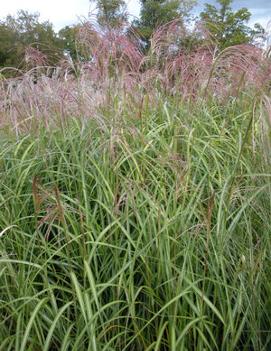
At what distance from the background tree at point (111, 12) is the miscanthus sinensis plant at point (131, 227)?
0.89 feet

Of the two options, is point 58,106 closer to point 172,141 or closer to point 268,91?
point 172,141

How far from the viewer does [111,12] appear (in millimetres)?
3312

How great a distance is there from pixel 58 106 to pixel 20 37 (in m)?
15.1

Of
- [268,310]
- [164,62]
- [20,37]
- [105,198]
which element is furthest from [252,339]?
[20,37]

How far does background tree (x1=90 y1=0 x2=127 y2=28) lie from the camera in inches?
119

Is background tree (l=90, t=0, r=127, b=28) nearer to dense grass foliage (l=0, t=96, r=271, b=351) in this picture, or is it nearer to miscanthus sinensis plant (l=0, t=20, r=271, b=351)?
miscanthus sinensis plant (l=0, t=20, r=271, b=351)

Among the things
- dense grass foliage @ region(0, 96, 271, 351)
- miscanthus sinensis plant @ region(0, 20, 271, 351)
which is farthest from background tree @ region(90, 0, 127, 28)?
dense grass foliage @ region(0, 96, 271, 351)

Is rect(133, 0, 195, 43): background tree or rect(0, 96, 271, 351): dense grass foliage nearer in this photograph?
rect(0, 96, 271, 351): dense grass foliage

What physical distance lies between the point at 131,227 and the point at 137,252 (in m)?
0.26

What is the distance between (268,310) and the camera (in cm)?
195

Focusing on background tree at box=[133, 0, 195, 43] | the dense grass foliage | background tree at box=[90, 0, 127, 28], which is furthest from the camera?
Answer: background tree at box=[133, 0, 195, 43]

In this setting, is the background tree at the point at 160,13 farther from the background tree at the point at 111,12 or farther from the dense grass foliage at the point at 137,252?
the dense grass foliage at the point at 137,252

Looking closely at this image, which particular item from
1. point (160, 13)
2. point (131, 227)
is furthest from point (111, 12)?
point (160, 13)

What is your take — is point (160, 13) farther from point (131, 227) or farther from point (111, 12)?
point (131, 227)
